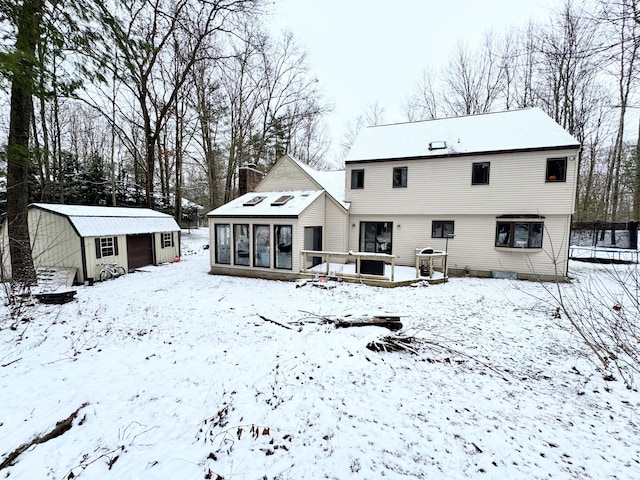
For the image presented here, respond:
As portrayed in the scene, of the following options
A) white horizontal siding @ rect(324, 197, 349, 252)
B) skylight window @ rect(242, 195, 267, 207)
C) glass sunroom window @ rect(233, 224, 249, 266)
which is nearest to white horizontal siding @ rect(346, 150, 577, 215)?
white horizontal siding @ rect(324, 197, 349, 252)

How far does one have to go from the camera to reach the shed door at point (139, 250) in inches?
523

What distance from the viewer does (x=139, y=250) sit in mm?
13844

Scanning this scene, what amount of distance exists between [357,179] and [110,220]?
470 inches

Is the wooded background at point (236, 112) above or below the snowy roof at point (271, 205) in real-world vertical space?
above

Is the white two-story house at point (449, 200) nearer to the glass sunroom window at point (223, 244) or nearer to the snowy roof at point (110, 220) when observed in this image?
the glass sunroom window at point (223, 244)

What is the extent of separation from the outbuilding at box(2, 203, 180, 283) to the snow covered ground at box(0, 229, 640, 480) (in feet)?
16.4

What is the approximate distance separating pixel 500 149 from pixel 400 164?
410 centimetres

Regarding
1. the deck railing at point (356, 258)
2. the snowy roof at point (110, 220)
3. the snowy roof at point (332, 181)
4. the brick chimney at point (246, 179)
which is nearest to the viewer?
the deck railing at point (356, 258)

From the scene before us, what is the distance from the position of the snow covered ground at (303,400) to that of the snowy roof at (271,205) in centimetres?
540

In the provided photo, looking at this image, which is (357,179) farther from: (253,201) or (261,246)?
(261,246)

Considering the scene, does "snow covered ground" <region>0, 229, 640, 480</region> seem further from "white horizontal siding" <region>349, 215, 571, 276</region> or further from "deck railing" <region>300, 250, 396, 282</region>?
"white horizontal siding" <region>349, 215, 571, 276</region>

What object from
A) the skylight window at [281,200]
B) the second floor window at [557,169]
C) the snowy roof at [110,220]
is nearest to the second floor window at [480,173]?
the second floor window at [557,169]

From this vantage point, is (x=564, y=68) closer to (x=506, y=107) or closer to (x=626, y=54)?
(x=506, y=107)

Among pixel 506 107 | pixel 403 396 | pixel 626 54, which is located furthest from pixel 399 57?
pixel 403 396
